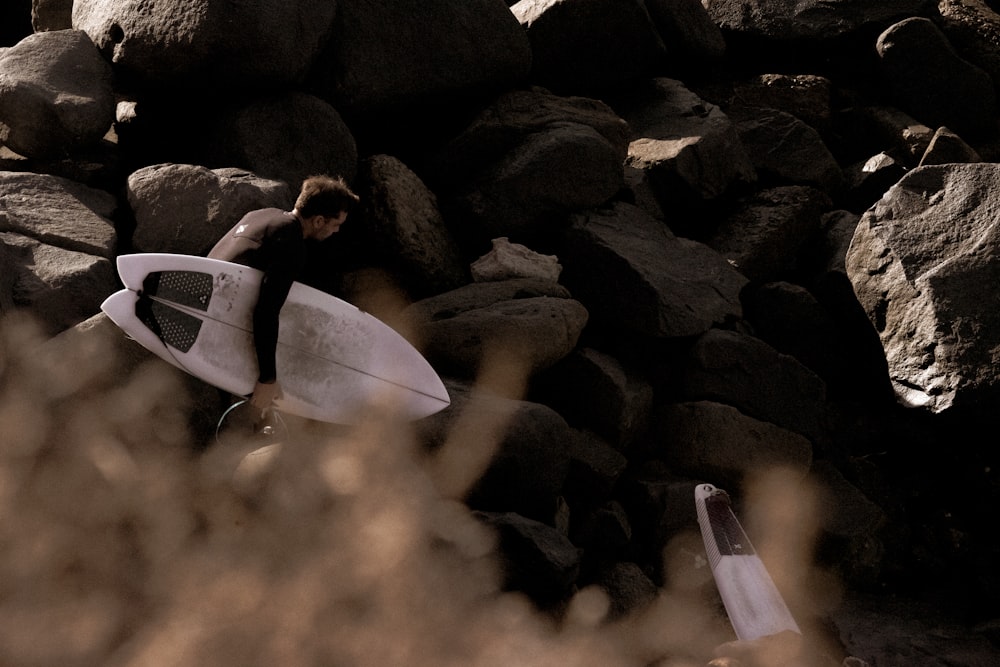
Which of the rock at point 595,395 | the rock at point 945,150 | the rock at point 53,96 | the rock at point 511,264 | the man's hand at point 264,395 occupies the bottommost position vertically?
the rock at point 595,395

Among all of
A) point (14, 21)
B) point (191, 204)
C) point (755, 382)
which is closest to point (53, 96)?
point (191, 204)

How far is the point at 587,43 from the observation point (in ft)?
25.2

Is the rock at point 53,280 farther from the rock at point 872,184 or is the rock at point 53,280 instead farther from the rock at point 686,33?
the rock at point 872,184

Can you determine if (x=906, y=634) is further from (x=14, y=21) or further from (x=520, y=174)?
(x=14, y=21)

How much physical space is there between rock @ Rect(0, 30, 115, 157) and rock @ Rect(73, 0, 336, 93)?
0.22 meters

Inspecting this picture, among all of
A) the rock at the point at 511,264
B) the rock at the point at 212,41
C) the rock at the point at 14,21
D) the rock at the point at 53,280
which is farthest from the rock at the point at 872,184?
the rock at the point at 14,21

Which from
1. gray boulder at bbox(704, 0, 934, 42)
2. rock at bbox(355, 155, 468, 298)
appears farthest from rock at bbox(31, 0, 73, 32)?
gray boulder at bbox(704, 0, 934, 42)

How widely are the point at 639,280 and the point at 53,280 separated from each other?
10.8 feet

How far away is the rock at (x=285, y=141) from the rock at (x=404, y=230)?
0.17 meters

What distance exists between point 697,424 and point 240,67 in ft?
11.2

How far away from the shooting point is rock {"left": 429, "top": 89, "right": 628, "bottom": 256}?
6277mm

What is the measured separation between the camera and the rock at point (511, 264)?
586 centimetres

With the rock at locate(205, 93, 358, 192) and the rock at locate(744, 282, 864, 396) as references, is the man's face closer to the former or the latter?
the rock at locate(205, 93, 358, 192)

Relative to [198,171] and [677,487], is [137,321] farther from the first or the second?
[677,487]
